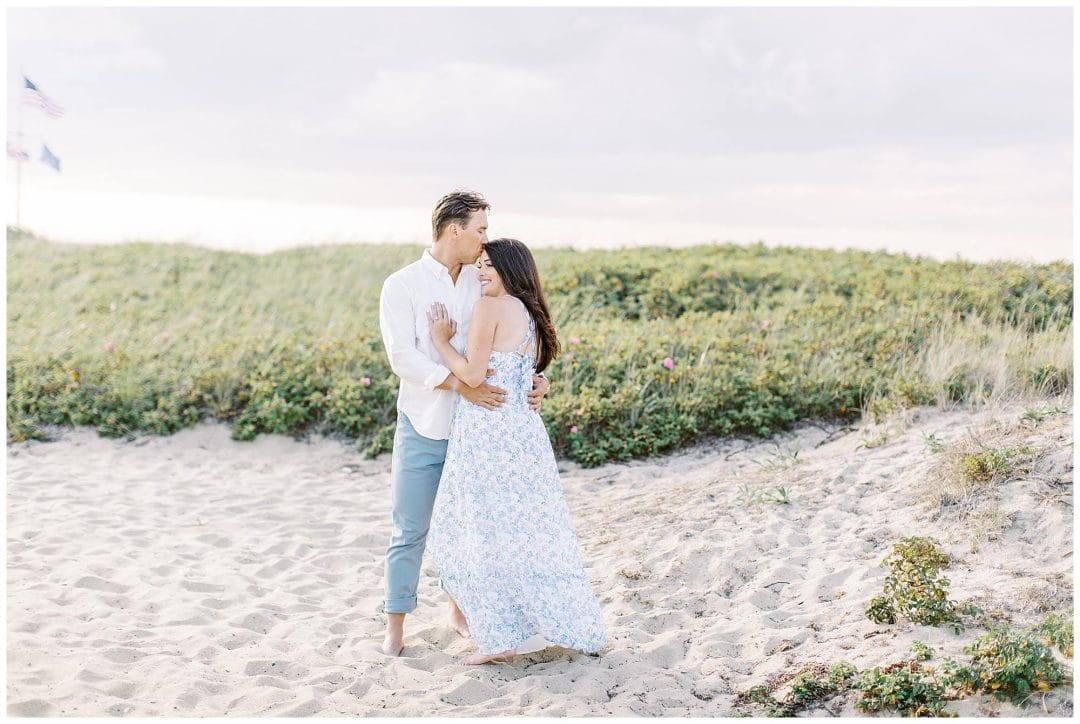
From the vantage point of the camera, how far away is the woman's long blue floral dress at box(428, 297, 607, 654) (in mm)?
4742

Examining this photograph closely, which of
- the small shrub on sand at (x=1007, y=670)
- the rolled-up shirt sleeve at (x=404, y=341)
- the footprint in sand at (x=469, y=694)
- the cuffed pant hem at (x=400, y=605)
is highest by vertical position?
the rolled-up shirt sleeve at (x=404, y=341)

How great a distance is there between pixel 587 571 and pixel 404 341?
2.26 m

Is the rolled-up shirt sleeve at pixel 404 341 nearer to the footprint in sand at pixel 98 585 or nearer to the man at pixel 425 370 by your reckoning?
the man at pixel 425 370

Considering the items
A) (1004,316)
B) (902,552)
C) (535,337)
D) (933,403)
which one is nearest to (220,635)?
(535,337)

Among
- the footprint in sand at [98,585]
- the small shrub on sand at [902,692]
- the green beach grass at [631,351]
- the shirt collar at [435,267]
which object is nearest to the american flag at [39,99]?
the green beach grass at [631,351]

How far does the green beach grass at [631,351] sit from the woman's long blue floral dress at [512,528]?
374 cm

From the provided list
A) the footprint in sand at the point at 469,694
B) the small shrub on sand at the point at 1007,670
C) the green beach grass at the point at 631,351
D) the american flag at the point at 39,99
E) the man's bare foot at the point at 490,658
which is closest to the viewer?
the small shrub on sand at the point at 1007,670

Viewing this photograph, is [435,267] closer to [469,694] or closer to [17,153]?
[469,694]

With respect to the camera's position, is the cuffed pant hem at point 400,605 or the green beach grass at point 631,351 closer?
the cuffed pant hem at point 400,605

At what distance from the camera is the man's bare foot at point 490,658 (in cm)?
482

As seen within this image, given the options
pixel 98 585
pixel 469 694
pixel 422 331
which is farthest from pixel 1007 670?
pixel 98 585

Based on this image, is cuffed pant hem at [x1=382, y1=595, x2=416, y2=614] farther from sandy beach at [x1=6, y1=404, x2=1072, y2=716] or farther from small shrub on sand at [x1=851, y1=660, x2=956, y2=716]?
small shrub on sand at [x1=851, y1=660, x2=956, y2=716]

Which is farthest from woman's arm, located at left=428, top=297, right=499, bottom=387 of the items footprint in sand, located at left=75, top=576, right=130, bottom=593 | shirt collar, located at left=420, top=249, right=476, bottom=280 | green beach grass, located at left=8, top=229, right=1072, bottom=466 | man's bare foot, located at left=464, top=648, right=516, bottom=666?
green beach grass, located at left=8, top=229, right=1072, bottom=466

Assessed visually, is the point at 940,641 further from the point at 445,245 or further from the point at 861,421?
the point at 861,421
